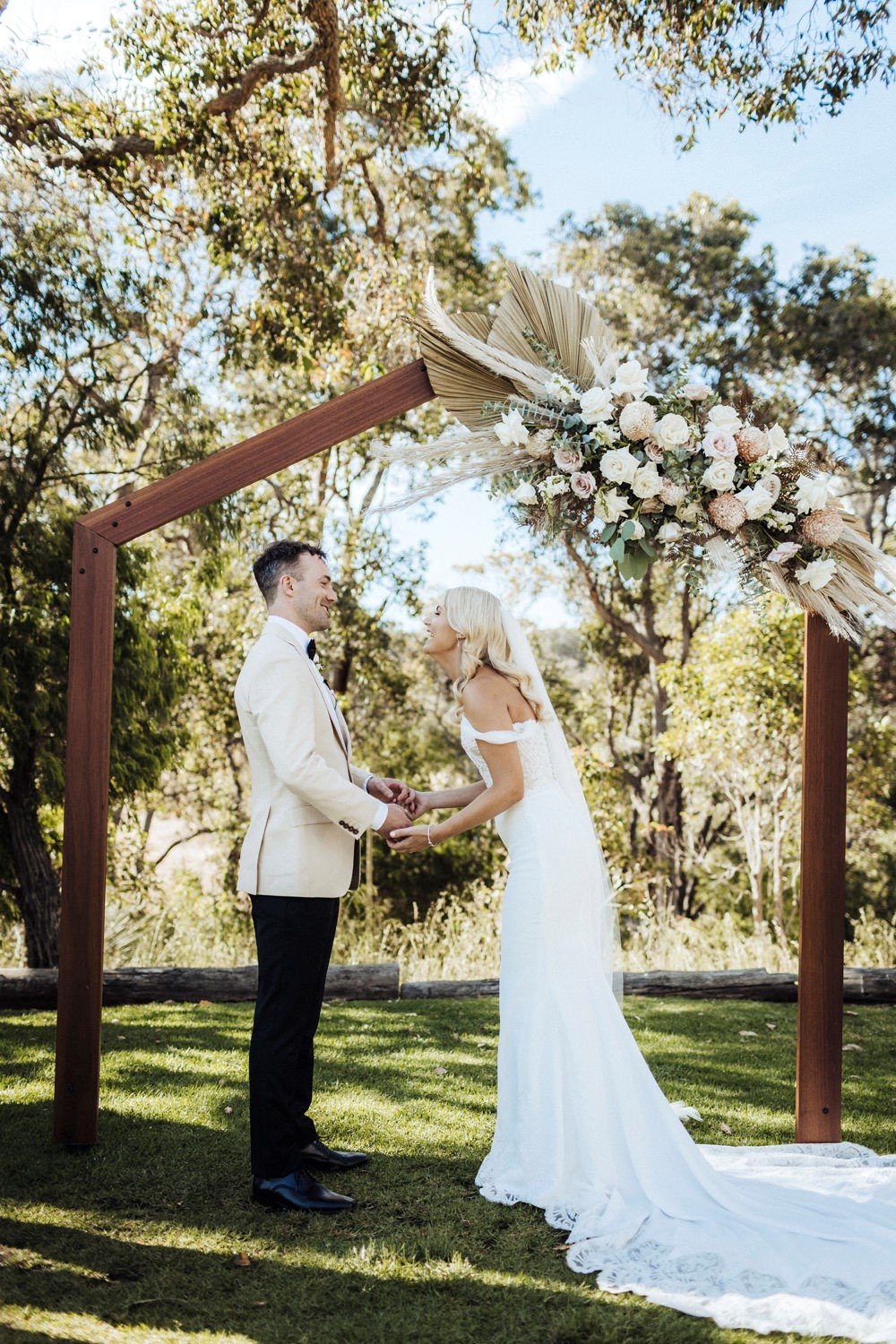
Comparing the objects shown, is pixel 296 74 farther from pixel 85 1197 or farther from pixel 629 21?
pixel 85 1197

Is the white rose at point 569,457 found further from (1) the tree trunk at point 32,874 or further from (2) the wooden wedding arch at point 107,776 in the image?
(1) the tree trunk at point 32,874

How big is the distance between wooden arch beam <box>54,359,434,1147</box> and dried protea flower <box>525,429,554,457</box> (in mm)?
486

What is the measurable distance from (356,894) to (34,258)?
21.9ft

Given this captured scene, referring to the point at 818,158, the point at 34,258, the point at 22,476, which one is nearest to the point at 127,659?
the point at 22,476

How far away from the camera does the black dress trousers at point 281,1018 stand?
3307 mm

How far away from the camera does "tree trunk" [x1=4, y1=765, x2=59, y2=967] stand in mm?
7551

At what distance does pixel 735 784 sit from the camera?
10.4 metres

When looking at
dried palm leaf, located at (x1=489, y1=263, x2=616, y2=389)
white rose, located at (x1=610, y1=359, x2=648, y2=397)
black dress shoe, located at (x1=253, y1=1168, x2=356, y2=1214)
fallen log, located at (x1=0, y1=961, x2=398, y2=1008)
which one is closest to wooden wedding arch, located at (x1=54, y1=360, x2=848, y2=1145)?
dried palm leaf, located at (x1=489, y1=263, x2=616, y2=389)

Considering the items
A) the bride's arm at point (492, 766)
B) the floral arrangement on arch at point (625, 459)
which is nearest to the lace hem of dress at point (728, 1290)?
the bride's arm at point (492, 766)

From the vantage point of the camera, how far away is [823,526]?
12.0 feet

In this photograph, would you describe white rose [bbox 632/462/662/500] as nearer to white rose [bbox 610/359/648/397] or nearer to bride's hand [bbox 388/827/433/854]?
white rose [bbox 610/359/648/397]

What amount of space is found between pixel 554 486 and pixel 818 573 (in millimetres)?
933

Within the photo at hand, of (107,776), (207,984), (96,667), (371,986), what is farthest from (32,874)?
(96,667)

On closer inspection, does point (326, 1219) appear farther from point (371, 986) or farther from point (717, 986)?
point (717, 986)
